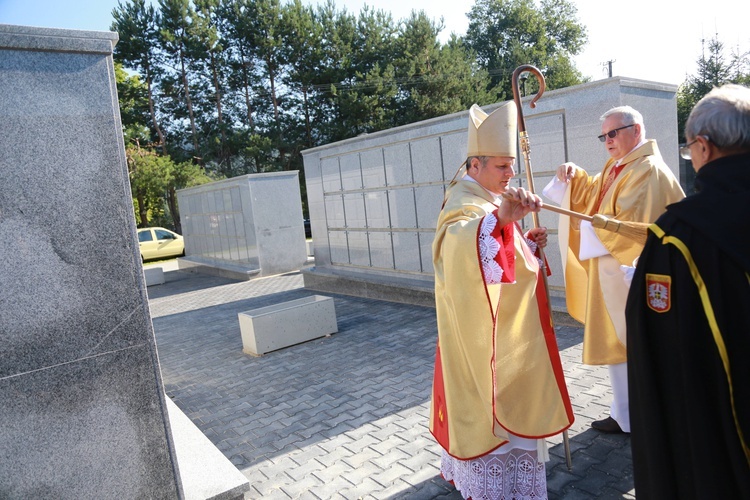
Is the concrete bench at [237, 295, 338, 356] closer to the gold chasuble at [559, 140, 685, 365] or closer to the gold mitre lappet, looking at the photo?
the gold chasuble at [559, 140, 685, 365]

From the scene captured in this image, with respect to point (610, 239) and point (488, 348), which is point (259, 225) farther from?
point (488, 348)

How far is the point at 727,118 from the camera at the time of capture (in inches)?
71.5

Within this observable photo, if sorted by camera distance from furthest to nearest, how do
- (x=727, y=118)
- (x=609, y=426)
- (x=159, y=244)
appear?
(x=159, y=244) → (x=609, y=426) → (x=727, y=118)

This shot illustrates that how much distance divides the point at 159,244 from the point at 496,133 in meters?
21.3

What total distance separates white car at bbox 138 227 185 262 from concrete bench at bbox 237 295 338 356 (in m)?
15.9

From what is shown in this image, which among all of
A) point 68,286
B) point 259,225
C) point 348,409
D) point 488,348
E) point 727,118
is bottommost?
point 348,409

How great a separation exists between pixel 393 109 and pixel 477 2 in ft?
71.9

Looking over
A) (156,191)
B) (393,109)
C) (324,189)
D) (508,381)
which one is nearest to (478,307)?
(508,381)

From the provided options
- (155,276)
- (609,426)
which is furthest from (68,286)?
(155,276)

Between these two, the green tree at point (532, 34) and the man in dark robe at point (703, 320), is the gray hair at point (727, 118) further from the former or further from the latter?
the green tree at point (532, 34)

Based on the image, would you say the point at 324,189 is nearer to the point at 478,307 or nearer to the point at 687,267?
the point at 478,307

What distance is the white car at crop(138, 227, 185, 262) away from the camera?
21719 millimetres

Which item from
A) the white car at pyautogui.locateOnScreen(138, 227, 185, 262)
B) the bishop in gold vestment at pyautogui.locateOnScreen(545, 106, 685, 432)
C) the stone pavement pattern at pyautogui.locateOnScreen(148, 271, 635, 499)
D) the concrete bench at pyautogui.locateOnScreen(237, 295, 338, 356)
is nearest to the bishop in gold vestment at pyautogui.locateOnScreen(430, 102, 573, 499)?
the stone pavement pattern at pyautogui.locateOnScreen(148, 271, 635, 499)

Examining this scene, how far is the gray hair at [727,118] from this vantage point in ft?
5.93
